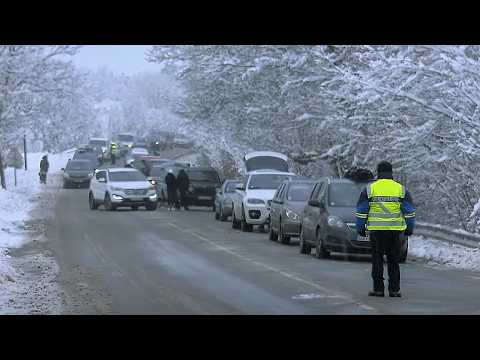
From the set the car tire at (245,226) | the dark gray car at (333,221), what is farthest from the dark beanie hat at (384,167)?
the car tire at (245,226)

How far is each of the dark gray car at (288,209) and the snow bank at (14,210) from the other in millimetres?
6261

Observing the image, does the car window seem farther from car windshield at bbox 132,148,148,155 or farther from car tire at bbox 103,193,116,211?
car windshield at bbox 132,148,148,155

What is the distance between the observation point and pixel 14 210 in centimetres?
4216

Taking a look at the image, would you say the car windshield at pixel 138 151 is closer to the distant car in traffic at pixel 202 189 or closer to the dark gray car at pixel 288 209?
the distant car in traffic at pixel 202 189

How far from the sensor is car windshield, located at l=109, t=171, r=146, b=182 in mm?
45469

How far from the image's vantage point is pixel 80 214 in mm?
42812

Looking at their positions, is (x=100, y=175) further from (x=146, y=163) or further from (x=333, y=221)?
(x=146, y=163)

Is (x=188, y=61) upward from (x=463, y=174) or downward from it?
upward

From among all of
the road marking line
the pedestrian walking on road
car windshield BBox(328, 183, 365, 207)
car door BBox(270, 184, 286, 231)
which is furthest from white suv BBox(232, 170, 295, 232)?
the pedestrian walking on road

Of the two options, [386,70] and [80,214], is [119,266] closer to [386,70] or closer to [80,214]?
[386,70]
